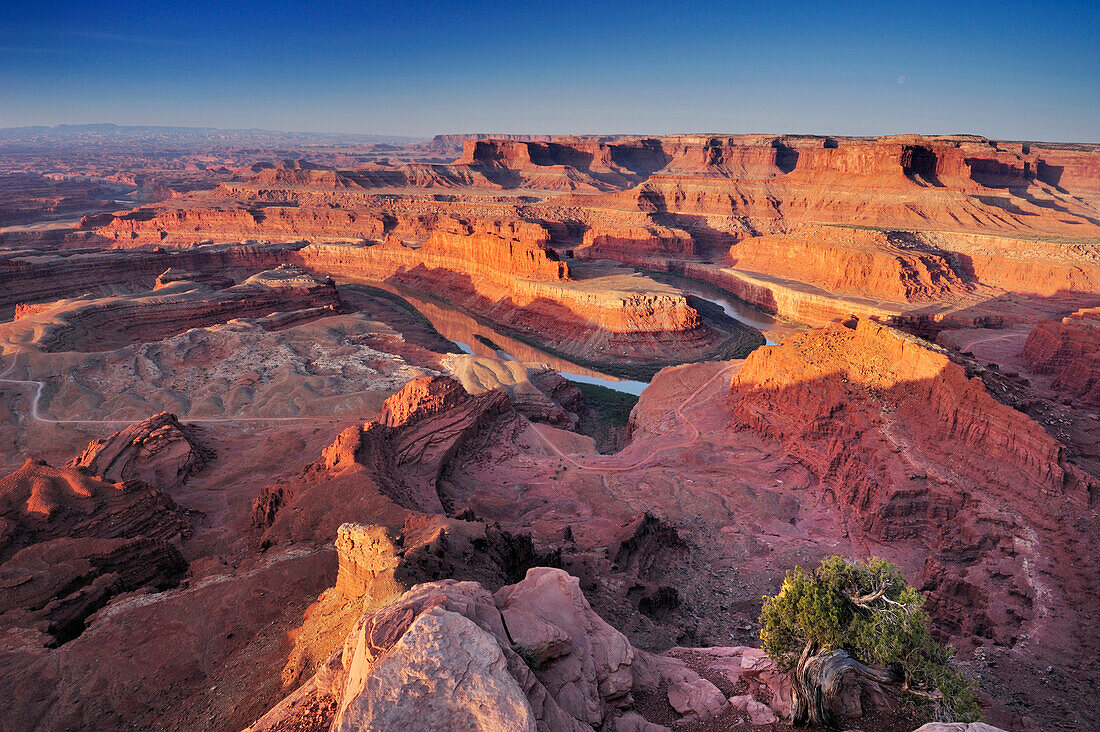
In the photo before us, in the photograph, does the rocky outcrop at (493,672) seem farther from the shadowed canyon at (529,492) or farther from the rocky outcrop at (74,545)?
the rocky outcrop at (74,545)

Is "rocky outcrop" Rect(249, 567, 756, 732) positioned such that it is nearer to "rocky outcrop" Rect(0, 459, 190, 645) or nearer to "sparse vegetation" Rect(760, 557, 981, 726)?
"sparse vegetation" Rect(760, 557, 981, 726)

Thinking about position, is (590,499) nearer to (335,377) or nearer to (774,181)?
(335,377)

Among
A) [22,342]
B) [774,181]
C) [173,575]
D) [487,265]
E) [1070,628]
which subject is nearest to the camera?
[1070,628]

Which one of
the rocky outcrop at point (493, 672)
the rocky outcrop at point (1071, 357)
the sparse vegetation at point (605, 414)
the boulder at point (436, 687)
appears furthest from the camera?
the sparse vegetation at point (605, 414)

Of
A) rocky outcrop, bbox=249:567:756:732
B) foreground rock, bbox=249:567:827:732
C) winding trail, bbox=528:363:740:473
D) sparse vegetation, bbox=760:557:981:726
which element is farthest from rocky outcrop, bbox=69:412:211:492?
sparse vegetation, bbox=760:557:981:726

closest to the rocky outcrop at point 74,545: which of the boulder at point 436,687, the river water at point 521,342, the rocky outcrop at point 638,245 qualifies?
the boulder at point 436,687

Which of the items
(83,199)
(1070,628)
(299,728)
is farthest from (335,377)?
(83,199)

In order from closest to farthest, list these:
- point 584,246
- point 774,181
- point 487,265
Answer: point 487,265 → point 584,246 → point 774,181
